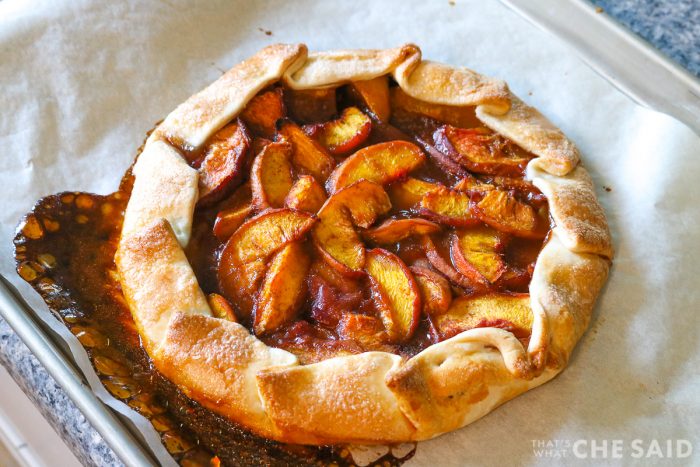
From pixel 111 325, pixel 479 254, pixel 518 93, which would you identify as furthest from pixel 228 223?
pixel 518 93

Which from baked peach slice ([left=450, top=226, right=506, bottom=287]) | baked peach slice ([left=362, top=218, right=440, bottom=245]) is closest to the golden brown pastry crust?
baked peach slice ([left=450, top=226, right=506, bottom=287])

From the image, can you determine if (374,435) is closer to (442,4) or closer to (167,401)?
(167,401)

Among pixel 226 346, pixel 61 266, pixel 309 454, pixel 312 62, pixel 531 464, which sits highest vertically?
pixel 312 62

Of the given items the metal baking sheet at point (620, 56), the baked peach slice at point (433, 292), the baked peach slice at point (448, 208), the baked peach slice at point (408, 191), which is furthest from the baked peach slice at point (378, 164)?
the metal baking sheet at point (620, 56)

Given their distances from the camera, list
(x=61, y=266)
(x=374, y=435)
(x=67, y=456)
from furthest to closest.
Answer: (x=67, y=456)
(x=61, y=266)
(x=374, y=435)

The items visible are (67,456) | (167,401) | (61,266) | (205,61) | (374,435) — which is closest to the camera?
(374,435)

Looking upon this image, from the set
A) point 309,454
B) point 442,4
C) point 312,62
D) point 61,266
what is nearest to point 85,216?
point 61,266
